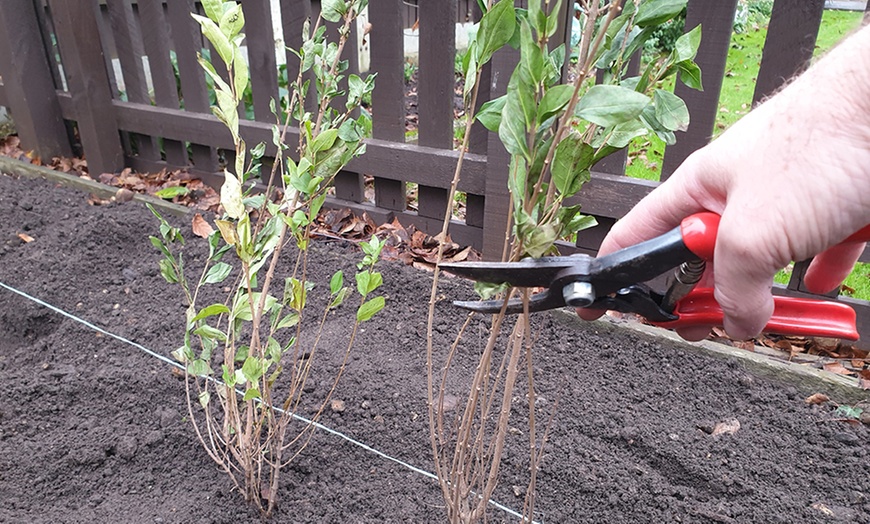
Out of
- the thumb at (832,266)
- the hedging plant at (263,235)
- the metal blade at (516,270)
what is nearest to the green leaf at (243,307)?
the hedging plant at (263,235)

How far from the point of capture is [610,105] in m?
0.79

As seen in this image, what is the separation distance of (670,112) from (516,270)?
336 mm

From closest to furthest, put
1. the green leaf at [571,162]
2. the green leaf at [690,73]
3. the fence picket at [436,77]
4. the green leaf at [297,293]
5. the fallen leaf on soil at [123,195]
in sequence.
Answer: the green leaf at [571,162] < the green leaf at [690,73] < the green leaf at [297,293] < the fence picket at [436,77] < the fallen leaf on soil at [123,195]

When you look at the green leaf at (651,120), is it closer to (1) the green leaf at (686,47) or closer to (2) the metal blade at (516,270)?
(1) the green leaf at (686,47)

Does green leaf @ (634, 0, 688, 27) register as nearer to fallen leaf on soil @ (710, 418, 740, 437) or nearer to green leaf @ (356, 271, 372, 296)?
green leaf @ (356, 271, 372, 296)

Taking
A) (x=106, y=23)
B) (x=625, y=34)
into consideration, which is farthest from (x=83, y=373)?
(x=106, y=23)

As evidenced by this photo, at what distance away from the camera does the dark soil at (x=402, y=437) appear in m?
1.62

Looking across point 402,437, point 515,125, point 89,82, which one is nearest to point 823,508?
A: point 402,437

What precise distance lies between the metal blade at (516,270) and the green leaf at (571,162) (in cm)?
11

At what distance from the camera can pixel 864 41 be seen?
78 cm

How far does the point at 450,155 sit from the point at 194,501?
1.74m

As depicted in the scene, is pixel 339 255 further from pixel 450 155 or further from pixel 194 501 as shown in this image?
pixel 194 501

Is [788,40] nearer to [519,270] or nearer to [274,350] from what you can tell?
[519,270]

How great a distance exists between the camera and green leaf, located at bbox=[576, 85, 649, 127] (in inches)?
30.3
